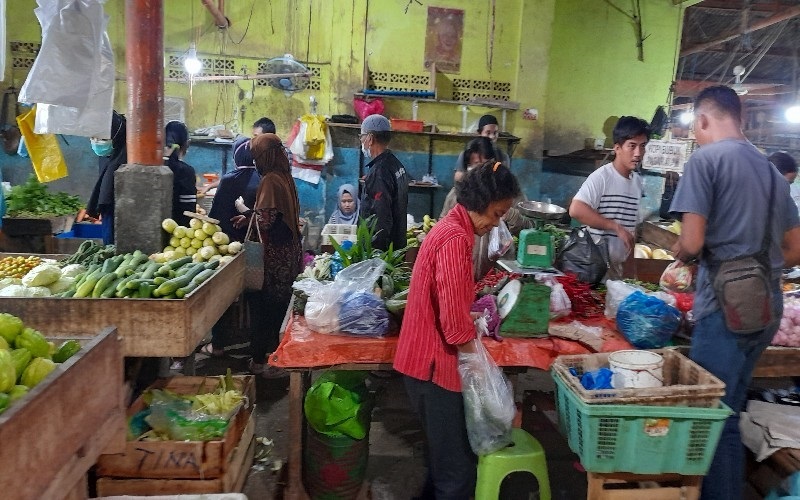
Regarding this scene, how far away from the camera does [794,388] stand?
3822 millimetres

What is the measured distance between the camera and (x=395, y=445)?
4.21 metres

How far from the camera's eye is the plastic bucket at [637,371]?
276 centimetres

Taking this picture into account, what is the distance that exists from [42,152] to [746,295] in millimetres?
4924

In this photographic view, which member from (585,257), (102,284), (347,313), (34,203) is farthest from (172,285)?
(34,203)

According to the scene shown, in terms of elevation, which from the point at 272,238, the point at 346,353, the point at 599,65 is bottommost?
the point at 346,353

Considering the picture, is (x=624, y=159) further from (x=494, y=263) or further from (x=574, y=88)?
(x=574, y=88)

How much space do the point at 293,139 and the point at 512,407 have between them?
672 cm

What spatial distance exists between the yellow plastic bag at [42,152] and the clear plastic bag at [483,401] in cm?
365

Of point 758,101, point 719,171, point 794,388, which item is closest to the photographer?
point 719,171

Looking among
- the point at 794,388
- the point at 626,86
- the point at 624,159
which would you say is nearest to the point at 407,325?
the point at 624,159

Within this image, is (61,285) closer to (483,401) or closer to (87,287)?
(87,287)

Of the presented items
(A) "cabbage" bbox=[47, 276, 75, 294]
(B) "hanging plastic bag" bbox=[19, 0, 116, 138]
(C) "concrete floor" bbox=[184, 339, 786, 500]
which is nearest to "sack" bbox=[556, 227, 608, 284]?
(C) "concrete floor" bbox=[184, 339, 786, 500]

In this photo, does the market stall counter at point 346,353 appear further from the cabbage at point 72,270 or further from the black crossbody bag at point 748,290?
the cabbage at point 72,270

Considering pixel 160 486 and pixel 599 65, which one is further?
pixel 599 65
